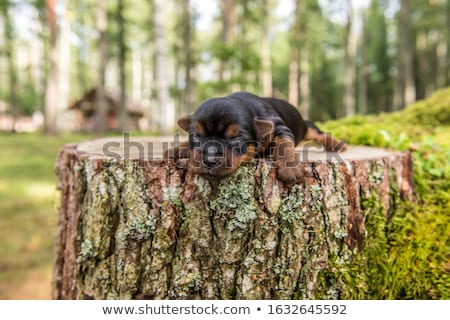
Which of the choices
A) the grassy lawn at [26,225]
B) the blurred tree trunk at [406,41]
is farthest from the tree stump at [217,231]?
the blurred tree trunk at [406,41]

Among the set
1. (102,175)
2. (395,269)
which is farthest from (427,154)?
(102,175)

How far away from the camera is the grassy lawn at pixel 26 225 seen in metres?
7.05

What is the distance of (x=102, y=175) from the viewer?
3.27 meters

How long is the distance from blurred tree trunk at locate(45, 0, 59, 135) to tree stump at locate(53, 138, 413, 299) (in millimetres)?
20757

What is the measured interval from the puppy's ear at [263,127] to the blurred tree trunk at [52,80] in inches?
834

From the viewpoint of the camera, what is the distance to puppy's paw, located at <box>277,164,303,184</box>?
9.75ft

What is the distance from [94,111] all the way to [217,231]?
4042 cm

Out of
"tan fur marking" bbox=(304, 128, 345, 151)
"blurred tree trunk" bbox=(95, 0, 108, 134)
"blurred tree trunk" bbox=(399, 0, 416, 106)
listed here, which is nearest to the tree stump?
"tan fur marking" bbox=(304, 128, 345, 151)

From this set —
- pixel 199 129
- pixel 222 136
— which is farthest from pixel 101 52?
pixel 222 136

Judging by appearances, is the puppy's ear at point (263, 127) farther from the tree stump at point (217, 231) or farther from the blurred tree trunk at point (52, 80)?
the blurred tree trunk at point (52, 80)

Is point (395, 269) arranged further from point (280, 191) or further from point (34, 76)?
point (34, 76)

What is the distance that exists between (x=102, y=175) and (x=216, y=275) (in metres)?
1.25

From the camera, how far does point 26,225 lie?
9.26 meters

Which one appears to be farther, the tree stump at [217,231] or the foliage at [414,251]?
the foliage at [414,251]
